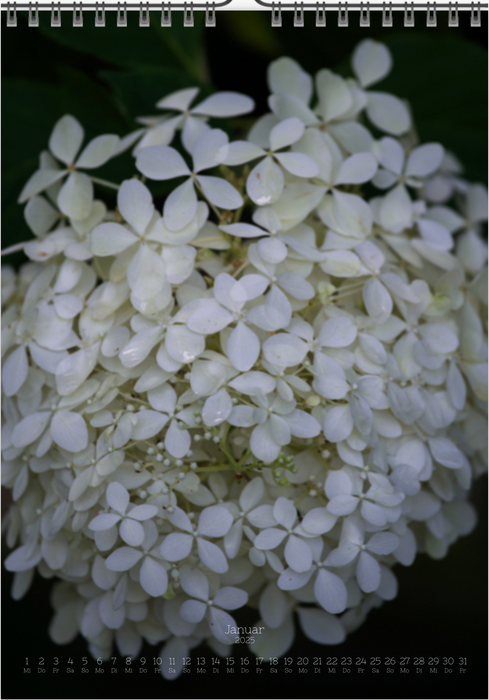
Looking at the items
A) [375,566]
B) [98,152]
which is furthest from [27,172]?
[375,566]

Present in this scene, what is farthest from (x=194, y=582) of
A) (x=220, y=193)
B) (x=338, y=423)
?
(x=220, y=193)

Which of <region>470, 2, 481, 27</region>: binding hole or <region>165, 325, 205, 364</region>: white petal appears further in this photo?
<region>470, 2, 481, 27</region>: binding hole

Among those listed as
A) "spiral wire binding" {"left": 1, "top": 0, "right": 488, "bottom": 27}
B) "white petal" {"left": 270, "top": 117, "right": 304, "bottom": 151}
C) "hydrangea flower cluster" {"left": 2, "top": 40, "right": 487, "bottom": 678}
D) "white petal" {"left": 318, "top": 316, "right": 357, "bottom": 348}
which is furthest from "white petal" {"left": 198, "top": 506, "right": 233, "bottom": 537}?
"spiral wire binding" {"left": 1, "top": 0, "right": 488, "bottom": 27}

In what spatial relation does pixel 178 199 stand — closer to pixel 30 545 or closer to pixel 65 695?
pixel 30 545

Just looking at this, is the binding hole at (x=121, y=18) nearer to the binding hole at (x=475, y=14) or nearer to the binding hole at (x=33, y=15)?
the binding hole at (x=33, y=15)

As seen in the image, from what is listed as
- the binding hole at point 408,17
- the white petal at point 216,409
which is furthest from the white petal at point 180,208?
the binding hole at point 408,17

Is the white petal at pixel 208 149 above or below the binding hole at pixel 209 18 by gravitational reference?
below

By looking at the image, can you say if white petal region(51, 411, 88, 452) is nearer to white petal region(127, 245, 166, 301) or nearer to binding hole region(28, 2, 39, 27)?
white petal region(127, 245, 166, 301)
